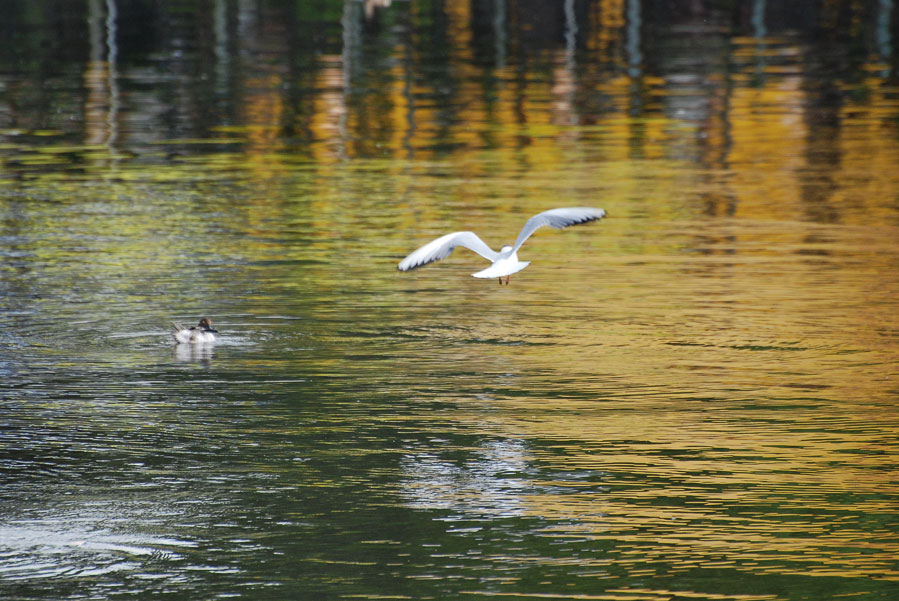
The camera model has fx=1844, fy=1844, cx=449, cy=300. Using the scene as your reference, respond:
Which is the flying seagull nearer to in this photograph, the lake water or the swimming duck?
the lake water

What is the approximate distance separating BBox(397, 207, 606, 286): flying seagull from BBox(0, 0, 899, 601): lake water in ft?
2.46

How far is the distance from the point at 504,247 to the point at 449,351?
1.07m

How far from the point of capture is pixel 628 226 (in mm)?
19328

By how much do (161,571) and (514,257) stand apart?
16.5 ft

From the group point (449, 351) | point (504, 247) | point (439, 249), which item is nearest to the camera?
point (439, 249)

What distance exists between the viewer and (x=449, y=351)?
1369cm

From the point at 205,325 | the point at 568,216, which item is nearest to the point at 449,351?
the point at 568,216

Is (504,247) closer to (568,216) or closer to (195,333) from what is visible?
(568,216)

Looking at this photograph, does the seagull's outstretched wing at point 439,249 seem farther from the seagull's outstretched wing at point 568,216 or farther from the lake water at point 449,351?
the lake water at point 449,351

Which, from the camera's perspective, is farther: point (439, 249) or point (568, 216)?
point (568, 216)

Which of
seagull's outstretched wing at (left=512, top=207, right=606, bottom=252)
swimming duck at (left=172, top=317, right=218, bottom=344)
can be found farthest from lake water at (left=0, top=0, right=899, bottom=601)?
seagull's outstretched wing at (left=512, top=207, right=606, bottom=252)

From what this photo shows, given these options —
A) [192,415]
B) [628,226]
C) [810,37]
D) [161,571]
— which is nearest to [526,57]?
[810,37]

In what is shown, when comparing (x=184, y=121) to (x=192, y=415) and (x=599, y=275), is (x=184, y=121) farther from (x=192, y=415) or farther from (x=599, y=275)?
(x=192, y=415)

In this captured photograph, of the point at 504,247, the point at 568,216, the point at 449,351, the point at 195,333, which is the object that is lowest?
the point at 449,351
